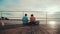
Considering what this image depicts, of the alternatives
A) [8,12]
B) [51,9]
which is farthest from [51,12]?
[8,12]

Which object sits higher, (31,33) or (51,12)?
(51,12)

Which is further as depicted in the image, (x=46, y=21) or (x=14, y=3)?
(x=14, y=3)

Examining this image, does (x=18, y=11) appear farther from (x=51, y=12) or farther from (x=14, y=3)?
(x=51, y=12)

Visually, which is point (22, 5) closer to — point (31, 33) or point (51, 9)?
point (51, 9)

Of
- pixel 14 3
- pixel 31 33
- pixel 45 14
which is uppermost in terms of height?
pixel 14 3

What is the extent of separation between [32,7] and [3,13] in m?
1.41

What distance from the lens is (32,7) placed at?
25.6 ft

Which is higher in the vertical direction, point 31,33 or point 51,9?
point 51,9

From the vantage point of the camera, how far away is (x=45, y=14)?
294 inches

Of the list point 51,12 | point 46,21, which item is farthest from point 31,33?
point 51,12

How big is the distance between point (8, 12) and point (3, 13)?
0.76 feet

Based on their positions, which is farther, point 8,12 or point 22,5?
point 22,5

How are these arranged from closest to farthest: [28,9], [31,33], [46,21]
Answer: [31,33] → [46,21] → [28,9]

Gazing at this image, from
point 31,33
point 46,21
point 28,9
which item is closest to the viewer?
point 31,33
